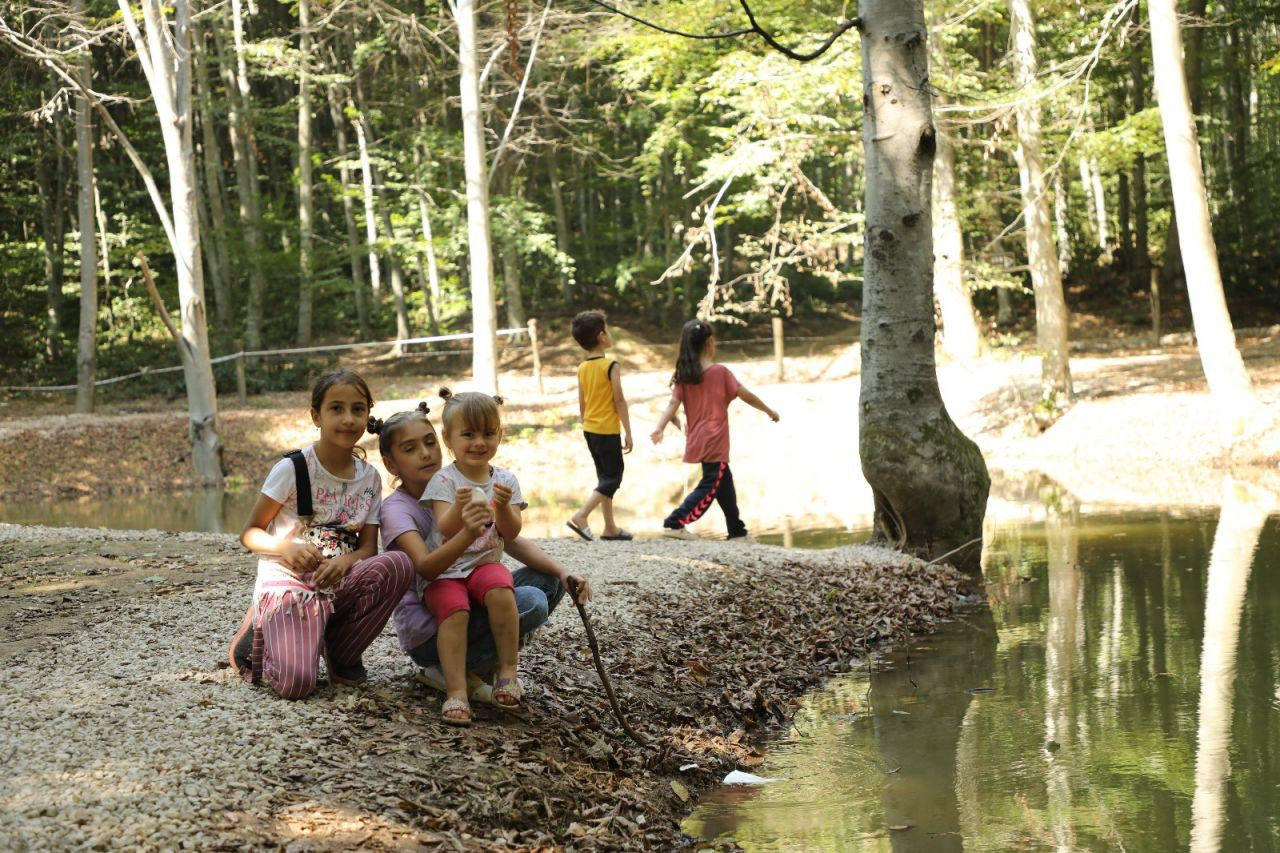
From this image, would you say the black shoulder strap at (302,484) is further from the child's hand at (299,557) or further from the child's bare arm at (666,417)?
the child's bare arm at (666,417)

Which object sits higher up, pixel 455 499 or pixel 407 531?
pixel 455 499

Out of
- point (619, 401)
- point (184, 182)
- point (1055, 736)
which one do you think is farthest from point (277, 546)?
point (184, 182)

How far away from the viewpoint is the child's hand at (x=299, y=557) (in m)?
4.73

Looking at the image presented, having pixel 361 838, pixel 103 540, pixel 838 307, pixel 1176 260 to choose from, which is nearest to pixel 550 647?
pixel 361 838

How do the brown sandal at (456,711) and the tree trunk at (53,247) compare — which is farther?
the tree trunk at (53,247)

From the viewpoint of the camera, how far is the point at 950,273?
23.6 m

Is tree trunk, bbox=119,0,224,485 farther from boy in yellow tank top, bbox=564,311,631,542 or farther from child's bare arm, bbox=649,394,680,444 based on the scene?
child's bare arm, bbox=649,394,680,444

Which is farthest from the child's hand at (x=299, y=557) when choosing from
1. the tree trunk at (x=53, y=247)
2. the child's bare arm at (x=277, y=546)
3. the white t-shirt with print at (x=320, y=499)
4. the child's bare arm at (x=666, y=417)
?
the tree trunk at (x=53, y=247)

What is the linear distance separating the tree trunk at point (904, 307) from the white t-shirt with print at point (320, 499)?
17.3 feet

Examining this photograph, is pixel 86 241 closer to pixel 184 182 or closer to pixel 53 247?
pixel 184 182

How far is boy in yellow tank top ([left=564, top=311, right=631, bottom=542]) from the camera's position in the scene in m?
9.91

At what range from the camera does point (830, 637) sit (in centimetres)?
758

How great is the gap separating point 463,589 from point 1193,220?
44.4 feet

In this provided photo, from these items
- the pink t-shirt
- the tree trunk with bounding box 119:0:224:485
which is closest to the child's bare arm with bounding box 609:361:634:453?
the pink t-shirt
